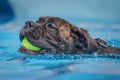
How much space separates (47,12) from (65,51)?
2.78 feet

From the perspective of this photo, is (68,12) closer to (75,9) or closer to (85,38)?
(75,9)

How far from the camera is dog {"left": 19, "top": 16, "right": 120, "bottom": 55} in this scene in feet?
9.01

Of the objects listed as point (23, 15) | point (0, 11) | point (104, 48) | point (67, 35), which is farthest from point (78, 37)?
point (0, 11)

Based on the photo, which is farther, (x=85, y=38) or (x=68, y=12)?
(x=68, y=12)

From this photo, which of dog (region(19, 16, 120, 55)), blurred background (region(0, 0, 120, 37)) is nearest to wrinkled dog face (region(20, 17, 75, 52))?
dog (region(19, 16, 120, 55))

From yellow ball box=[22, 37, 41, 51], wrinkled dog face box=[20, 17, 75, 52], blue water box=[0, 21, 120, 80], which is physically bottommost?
blue water box=[0, 21, 120, 80]

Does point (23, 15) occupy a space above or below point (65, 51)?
above

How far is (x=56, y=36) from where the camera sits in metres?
2.77

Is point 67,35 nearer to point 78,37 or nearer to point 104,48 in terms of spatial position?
point 78,37

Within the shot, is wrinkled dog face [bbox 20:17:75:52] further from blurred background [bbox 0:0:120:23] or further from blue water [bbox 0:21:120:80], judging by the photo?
blurred background [bbox 0:0:120:23]

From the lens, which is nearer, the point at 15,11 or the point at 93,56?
the point at 93,56

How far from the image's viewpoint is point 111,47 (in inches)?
118

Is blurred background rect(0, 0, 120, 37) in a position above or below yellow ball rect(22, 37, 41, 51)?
above

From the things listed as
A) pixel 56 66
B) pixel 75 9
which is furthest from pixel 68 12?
pixel 56 66
